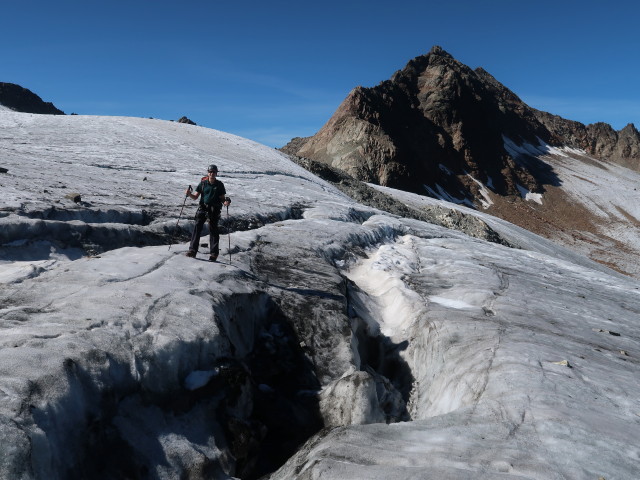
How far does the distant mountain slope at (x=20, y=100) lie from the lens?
96125 millimetres

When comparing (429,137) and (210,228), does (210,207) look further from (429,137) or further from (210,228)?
(429,137)

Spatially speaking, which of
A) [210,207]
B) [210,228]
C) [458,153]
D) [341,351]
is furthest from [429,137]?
[341,351]

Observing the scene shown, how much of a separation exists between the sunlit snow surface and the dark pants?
40 centimetres

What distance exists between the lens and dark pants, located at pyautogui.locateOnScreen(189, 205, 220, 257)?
11000mm

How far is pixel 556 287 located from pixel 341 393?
442 inches

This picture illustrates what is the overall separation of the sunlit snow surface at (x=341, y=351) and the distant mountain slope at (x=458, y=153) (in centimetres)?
5847

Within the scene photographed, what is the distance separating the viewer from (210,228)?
11.1 meters

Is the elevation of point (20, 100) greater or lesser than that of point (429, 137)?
lesser

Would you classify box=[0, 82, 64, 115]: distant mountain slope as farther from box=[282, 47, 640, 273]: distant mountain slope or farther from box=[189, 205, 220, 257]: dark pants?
box=[189, 205, 220, 257]: dark pants

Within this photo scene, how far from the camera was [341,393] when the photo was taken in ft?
25.3

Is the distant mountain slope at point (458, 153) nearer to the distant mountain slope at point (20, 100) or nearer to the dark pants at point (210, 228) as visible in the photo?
the distant mountain slope at point (20, 100)

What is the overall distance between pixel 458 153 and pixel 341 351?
102923mm

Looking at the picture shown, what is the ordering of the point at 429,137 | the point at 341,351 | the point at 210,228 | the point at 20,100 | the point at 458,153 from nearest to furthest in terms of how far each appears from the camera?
1. the point at 341,351
2. the point at 210,228
3. the point at 20,100
4. the point at 429,137
5. the point at 458,153

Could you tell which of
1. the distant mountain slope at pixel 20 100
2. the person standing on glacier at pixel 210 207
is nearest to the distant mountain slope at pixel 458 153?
the distant mountain slope at pixel 20 100
